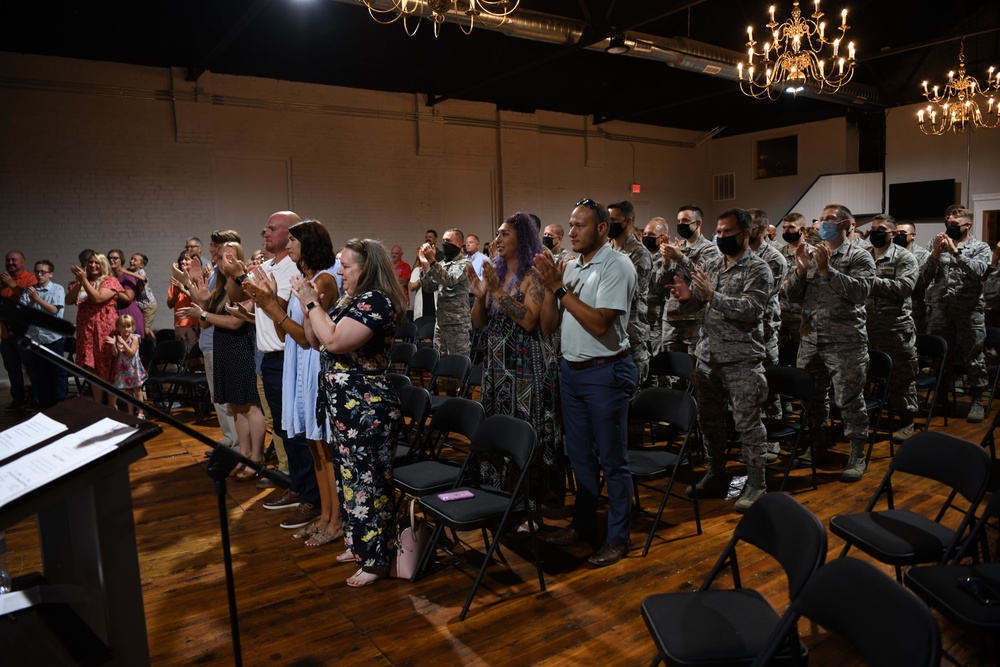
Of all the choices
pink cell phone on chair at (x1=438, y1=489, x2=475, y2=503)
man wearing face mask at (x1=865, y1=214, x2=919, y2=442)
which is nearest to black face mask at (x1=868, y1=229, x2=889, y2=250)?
man wearing face mask at (x1=865, y1=214, x2=919, y2=442)

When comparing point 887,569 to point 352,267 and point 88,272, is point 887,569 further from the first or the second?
point 88,272

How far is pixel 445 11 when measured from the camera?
4.22 meters

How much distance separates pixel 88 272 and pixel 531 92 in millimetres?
9158

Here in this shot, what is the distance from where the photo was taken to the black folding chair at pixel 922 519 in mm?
2463

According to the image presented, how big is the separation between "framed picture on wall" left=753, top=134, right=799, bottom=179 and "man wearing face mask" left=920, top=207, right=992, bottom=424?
9843 mm

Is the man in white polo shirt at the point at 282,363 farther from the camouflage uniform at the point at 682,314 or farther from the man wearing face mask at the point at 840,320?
the man wearing face mask at the point at 840,320

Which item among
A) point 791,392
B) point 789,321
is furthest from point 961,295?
point 791,392

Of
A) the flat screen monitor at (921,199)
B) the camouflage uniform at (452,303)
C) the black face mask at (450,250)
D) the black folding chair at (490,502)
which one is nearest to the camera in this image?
the black folding chair at (490,502)

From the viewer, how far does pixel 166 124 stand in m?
9.68

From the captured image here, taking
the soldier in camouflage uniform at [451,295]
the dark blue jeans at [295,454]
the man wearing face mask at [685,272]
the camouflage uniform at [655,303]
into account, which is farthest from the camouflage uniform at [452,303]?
the dark blue jeans at [295,454]

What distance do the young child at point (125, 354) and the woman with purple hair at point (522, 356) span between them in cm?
368

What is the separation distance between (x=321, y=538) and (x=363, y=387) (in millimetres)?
1145

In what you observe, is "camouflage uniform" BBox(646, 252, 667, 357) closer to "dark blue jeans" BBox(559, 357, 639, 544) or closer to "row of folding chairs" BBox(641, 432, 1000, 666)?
"dark blue jeans" BBox(559, 357, 639, 544)

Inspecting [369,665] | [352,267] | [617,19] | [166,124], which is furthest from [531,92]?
[369,665]
